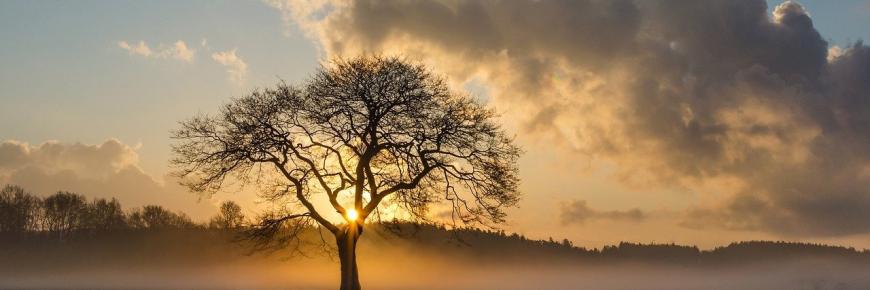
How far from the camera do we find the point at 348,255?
104 feet

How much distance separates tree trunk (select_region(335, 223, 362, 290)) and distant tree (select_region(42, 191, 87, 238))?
286ft

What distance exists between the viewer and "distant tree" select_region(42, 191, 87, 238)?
105062 mm

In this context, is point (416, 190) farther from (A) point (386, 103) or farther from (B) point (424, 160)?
(A) point (386, 103)

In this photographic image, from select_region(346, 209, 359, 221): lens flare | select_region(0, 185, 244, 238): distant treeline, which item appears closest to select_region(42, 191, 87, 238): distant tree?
select_region(0, 185, 244, 238): distant treeline

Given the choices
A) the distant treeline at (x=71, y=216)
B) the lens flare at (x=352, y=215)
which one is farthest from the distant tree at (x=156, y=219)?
the lens flare at (x=352, y=215)

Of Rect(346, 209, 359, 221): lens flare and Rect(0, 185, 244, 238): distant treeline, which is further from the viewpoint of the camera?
Rect(0, 185, 244, 238): distant treeline

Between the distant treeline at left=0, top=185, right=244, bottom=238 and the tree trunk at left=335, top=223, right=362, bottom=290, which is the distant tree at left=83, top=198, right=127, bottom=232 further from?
the tree trunk at left=335, top=223, right=362, bottom=290

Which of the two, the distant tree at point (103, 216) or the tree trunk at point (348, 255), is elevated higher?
the distant tree at point (103, 216)

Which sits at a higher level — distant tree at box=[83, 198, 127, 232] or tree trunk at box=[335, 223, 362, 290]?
distant tree at box=[83, 198, 127, 232]

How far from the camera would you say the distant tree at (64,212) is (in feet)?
345

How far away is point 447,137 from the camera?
31.1 meters

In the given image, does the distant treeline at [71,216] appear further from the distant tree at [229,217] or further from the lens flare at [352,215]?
the lens flare at [352,215]

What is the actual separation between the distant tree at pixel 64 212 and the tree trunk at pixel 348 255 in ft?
286

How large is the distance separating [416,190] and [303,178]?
4.92 metres
